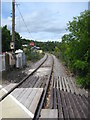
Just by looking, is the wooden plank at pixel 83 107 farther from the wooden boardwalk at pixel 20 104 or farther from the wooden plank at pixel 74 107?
the wooden boardwalk at pixel 20 104

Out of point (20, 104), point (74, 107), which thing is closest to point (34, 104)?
point (20, 104)

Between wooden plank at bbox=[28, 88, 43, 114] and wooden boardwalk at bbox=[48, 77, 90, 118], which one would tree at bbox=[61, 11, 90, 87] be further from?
wooden plank at bbox=[28, 88, 43, 114]

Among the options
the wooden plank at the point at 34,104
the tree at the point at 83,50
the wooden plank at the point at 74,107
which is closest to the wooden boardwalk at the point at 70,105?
the wooden plank at the point at 74,107

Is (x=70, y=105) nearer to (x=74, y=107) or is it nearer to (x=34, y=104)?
(x=74, y=107)

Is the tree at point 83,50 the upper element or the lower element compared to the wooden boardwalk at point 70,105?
upper

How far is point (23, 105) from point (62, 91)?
2.90m

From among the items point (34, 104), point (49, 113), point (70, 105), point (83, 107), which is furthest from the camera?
point (34, 104)

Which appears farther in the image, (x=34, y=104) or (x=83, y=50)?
(x=83, y=50)

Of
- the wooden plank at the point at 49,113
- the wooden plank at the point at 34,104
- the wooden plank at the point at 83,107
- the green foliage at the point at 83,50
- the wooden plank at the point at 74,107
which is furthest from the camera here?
the green foliage at the point at 83,50

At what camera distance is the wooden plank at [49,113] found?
5.94m

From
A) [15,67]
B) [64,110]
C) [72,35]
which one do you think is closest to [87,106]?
[64,110]

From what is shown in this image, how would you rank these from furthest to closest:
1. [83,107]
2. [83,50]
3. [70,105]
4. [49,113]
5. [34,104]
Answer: [83,50] < [34,104] < [70,105] < [83,107] < [49,113]

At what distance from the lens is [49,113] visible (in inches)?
247

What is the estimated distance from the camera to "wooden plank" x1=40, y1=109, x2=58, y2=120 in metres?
5.94
